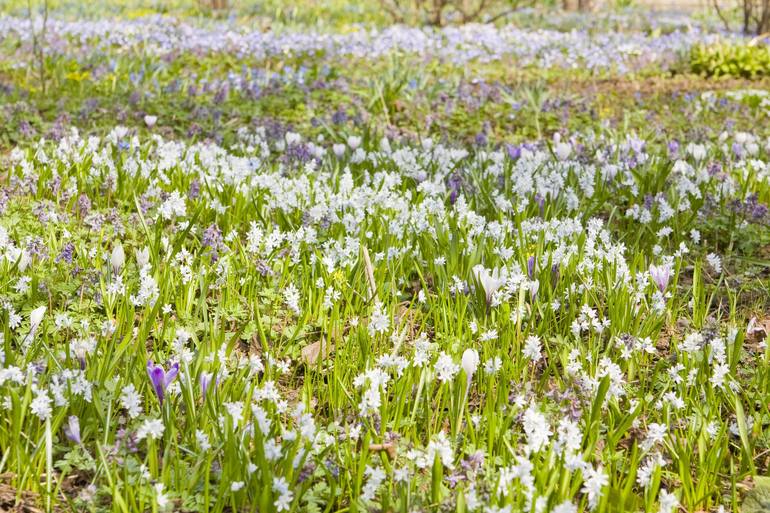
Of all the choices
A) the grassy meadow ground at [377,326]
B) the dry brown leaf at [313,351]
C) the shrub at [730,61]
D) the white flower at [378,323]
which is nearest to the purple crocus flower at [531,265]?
the grassy meadow ground at [377,326]

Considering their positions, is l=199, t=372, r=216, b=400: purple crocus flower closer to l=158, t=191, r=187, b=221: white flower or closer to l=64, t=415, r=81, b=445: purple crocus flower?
l=64, t=415, r=81, b=445: purple crocus flower

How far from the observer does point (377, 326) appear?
248 cm

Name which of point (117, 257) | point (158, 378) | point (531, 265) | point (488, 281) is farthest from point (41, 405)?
point (531, 265)

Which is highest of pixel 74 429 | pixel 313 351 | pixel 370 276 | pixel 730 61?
pixel 730 61

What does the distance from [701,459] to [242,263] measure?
192 centimetres

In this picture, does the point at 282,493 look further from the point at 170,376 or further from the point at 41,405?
the point at 41,405

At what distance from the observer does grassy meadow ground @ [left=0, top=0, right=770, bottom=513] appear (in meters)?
1.93

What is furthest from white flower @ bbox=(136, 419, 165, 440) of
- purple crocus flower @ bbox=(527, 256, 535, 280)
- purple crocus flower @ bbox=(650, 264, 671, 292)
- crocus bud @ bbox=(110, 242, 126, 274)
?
purple crocus flower @ bbox=(650, 264, 671, 292)

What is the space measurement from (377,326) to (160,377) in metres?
0.72

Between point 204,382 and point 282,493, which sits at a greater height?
point 204,382

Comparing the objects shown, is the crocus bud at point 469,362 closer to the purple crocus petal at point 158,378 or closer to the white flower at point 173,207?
the purple crocus petal at point 158,378

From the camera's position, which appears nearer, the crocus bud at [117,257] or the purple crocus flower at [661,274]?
the crocus bud at [117,257]

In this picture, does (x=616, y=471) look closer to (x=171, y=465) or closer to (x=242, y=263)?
(x=171, y=465)

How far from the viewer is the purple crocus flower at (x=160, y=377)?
204 cm
